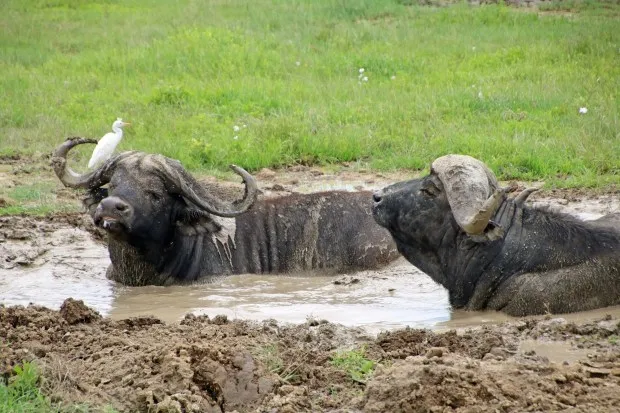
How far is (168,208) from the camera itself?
9.23 meters

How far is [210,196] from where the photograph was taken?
9328 mm

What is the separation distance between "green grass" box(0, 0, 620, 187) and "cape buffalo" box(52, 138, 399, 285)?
8.43ft

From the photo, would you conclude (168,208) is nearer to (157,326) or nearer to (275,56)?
(157,326)

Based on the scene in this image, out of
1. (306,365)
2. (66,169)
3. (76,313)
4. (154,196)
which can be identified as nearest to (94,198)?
(66,169)

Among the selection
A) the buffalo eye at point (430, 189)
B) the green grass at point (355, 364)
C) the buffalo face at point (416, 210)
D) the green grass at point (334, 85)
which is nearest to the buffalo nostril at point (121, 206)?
the buffalo face at point (416, 210)

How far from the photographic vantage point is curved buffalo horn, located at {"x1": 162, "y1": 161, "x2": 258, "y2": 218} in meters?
9.16

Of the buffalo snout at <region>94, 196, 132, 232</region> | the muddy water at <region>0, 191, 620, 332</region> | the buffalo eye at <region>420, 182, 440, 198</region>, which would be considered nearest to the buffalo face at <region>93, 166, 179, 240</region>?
the buffalo snout at <region>94, 196, 132, 232</region>

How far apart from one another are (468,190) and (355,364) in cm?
188

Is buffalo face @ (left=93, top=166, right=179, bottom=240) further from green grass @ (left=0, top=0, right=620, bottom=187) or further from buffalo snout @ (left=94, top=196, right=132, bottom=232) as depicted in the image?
green grass @ (left=0, top=0, right=620, bottom=187)

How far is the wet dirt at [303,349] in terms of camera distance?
4.97m

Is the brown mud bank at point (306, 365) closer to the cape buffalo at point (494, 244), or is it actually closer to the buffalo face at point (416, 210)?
the cape buffalo at point (494, 244)

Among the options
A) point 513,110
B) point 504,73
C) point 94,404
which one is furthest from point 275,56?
point 94,404

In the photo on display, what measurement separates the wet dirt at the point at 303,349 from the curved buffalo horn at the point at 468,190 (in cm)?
65

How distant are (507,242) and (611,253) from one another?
669 millimetres
